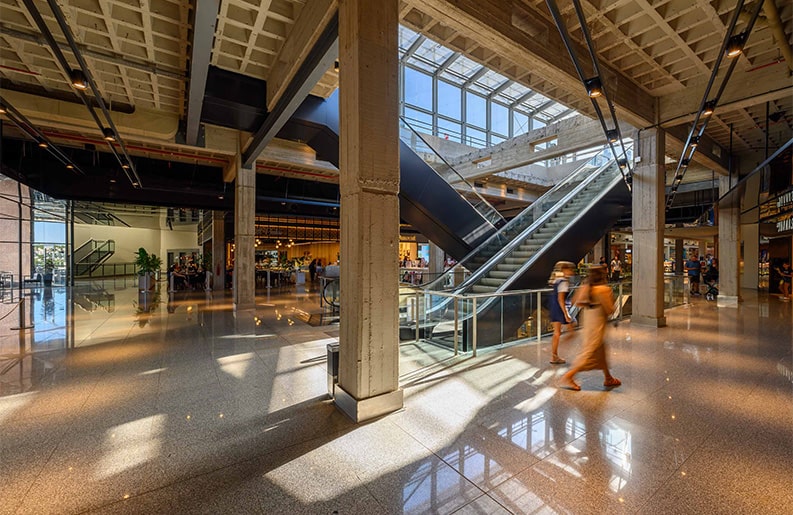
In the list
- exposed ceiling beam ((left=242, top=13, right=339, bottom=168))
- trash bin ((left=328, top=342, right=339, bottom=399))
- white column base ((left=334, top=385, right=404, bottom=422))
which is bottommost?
white column base ((left=334, top=385, right=404, bottom=422))

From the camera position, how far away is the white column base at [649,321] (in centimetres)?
747

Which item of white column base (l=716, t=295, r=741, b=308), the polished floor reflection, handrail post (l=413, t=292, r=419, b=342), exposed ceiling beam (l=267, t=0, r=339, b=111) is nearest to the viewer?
the polished floor reflection

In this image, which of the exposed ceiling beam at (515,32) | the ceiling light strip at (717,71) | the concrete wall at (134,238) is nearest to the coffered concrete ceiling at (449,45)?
the exposed ceiling beam at (515,32)

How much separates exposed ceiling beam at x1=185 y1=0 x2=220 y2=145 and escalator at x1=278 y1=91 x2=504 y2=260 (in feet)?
7.56

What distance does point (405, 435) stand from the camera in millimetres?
2963

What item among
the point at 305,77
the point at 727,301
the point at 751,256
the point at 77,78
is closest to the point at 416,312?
the point at 305,77

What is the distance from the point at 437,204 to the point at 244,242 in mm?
5754

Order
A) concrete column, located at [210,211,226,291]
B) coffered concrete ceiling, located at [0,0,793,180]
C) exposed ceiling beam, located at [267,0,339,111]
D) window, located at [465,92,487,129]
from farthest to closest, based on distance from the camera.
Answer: window, located at [465,92,487,129]
concrete column, located at [210,211,226,291]
coffered concrete ceiling, located at [0,0,793,180]
exposed ceiling beam, located at [267,0,339,111]

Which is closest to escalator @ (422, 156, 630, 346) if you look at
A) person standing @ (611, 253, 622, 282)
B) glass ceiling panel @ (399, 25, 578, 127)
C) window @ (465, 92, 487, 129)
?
person standing @ (611, 253, 622, 282)

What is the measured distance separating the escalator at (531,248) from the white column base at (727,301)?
4459 millimetres

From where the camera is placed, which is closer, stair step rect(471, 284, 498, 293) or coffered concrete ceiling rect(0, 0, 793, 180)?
coffered concrete ceiling rect(0, 0, 793, 180)

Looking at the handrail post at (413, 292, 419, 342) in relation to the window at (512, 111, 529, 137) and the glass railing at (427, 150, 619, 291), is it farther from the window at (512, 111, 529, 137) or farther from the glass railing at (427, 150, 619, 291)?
the window at (512, 111, 529, 137)

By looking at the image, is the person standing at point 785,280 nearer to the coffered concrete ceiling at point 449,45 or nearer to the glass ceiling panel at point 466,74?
the coffered concrete ceiling at point 449,45

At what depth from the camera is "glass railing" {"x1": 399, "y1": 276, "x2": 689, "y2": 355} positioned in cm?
558
